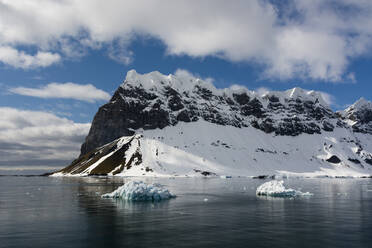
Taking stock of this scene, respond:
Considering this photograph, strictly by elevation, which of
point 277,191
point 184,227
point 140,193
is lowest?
point 184,227

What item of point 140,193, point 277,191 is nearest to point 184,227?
point 140,193

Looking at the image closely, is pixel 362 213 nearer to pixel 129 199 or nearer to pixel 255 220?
pixel 255 220

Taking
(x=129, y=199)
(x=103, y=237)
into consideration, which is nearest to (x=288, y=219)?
(x=103, y=237)

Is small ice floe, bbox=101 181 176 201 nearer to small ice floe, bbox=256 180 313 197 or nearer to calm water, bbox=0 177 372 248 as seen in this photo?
calm water, bbox=0 177 372 248

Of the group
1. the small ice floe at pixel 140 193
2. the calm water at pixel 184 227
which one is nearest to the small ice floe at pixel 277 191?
the calm water at pixel 184 227

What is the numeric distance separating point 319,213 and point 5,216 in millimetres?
43889

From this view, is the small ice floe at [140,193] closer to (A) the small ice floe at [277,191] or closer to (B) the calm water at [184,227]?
(B) the calm water at [184,227]

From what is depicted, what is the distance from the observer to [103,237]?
3212 centimetres

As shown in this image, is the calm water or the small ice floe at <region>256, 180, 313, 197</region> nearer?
the calm water

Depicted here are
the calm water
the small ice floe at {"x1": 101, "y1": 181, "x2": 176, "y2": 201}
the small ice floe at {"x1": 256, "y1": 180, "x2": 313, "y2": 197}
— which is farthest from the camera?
the small ice floe at {"x1": 256, "y1": 180, "x2": 313, "y2": 197}

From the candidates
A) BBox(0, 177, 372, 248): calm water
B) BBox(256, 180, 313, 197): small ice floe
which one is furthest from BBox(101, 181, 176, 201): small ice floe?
BBox(256, 180, 313, 197): small ice floe

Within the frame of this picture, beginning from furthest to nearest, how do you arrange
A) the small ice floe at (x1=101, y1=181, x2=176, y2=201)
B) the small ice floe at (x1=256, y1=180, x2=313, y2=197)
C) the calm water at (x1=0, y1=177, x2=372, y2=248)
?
the small ice floe at (x1=256, y1=180, x2=313, y2=197), the small ice floe at (x1=101, y1=181, x2=176, y2=201), the calm water at (x1=0, y1=177, x2=372, y2=248)

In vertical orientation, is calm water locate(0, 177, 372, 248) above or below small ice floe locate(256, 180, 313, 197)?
below

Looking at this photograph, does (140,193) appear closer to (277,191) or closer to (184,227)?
(184,227)
